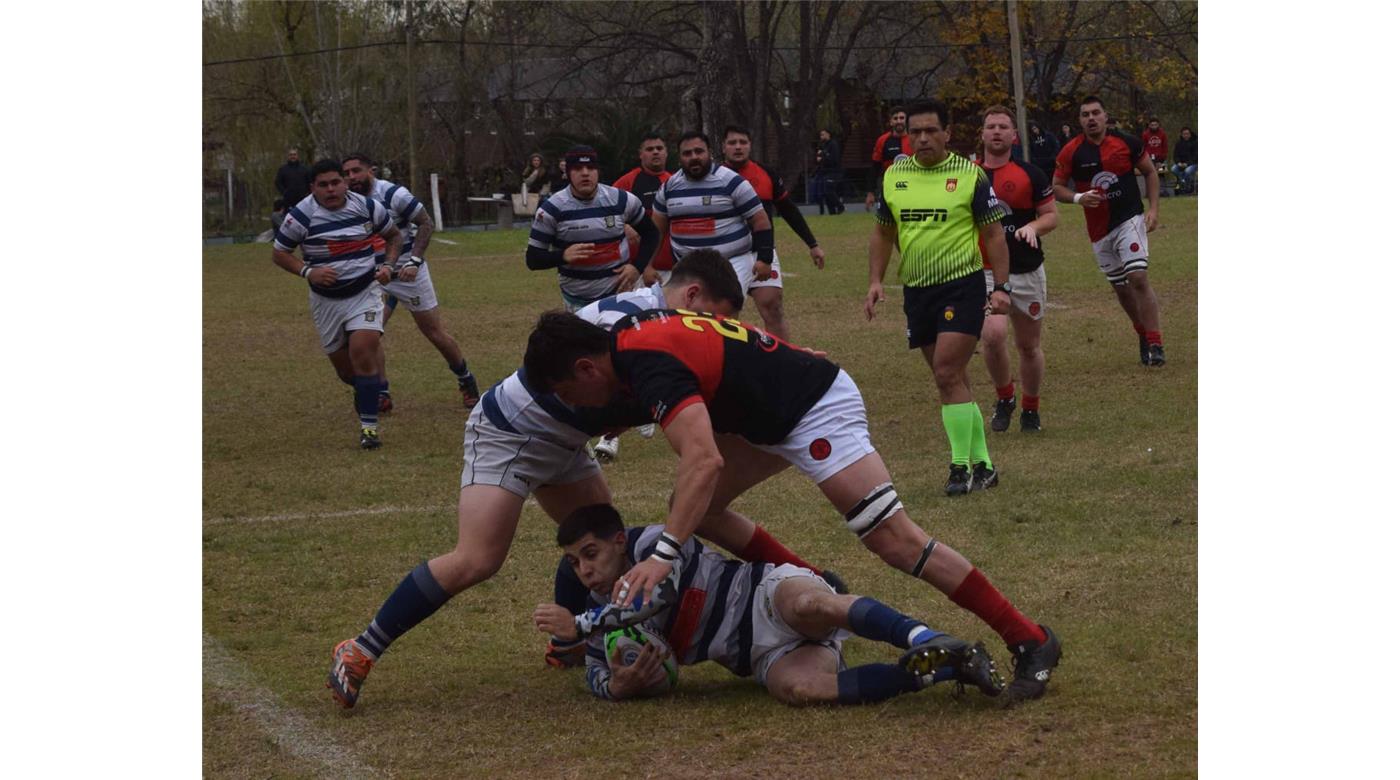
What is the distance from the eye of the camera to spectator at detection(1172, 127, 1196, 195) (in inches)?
1689

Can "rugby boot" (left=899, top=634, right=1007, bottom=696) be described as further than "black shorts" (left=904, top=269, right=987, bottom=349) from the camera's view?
No

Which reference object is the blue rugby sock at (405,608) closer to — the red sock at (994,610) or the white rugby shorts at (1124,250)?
the red sock at (994,610)

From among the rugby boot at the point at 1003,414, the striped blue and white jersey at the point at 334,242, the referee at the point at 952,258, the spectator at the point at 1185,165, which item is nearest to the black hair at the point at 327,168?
the striped blue and white jersey at the point at 334,242

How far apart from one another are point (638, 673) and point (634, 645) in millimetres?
97

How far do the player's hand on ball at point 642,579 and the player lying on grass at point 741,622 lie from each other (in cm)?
49

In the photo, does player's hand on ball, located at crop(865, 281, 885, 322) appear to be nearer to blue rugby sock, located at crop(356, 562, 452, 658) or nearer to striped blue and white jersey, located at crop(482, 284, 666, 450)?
striped blue and white jersey, located at crop(482, 284, 666, 450)

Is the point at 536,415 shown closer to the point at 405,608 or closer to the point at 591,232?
the point at 405,608

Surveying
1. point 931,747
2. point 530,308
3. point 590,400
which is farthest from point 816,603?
point 530,308

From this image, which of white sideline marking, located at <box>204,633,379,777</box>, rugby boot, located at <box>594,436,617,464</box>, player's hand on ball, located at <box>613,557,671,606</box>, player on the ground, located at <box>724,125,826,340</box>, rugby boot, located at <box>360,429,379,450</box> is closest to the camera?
player's hand on ball, located at <box>613,557,671,606</box>

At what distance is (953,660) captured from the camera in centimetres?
496

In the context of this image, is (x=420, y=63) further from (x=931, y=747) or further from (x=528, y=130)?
(x=931, y=747)

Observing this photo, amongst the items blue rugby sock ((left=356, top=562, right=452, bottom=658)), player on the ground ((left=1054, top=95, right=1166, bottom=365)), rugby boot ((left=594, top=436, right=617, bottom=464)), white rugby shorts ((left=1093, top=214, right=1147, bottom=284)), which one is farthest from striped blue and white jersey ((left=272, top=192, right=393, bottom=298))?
blue rugby sock ((left=356, top=562, right=452, bottom=658))

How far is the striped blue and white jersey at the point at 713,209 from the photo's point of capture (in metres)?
11.6

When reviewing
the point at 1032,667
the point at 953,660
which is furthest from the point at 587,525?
the point at 1032,667
